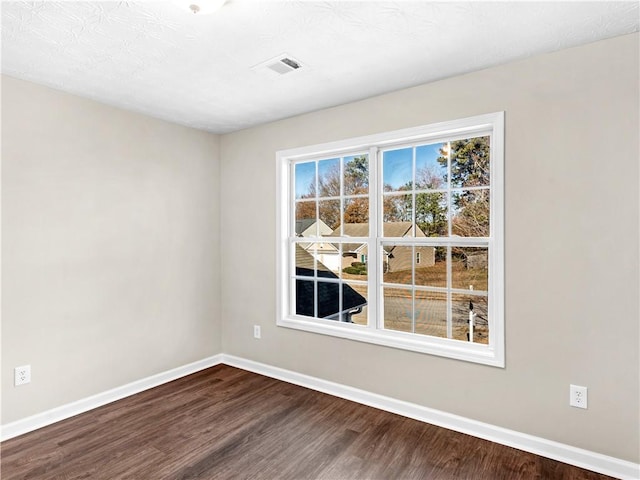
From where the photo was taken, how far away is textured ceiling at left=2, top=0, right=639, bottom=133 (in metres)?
1.77

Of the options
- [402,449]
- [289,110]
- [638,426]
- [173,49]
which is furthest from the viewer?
[289,110]

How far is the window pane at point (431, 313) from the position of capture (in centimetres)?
271

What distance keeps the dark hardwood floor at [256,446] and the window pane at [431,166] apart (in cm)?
175

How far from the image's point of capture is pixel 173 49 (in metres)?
2.13

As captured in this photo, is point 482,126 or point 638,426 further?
point 482,126

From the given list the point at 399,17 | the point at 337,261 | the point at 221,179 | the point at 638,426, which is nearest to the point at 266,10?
the point at 399,17

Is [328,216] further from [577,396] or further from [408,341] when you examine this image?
[577,396]

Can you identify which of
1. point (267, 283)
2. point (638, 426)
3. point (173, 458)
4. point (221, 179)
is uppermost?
point (221, 179)

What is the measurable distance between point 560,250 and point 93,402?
352cm

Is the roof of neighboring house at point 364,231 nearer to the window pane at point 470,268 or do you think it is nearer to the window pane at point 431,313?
the window pane at point 470,268

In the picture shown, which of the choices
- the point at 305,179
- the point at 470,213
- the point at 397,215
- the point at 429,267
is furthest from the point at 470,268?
the point at 305,179

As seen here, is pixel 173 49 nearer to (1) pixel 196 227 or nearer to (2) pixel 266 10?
(2) pixel 266 10

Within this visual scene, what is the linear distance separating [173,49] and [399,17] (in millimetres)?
1289

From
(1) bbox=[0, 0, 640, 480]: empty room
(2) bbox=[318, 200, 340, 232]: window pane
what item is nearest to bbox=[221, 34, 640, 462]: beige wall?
(1) bbox=[0, 0, 640, 480]: empty room
